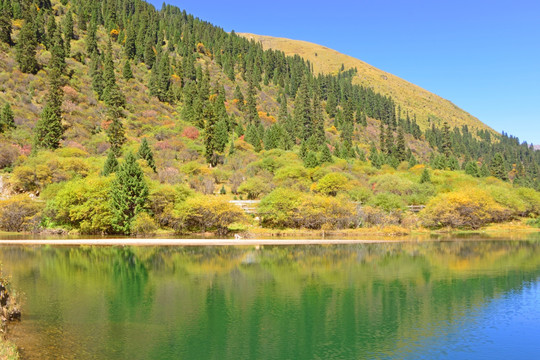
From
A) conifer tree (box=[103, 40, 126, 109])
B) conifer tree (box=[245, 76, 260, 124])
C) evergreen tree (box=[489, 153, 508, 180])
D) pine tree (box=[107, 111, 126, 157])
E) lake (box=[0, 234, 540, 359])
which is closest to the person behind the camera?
lake (box=[0, 234, 540, 359])

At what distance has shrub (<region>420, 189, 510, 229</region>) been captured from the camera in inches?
2985

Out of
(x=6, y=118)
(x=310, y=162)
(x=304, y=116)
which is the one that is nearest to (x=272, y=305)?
(x=310, y=162)

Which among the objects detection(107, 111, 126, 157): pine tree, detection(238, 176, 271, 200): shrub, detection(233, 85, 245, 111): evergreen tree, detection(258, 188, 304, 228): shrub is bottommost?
detection(258, 188, 304, 228): shrub

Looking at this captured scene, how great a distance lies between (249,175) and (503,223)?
50.9 m

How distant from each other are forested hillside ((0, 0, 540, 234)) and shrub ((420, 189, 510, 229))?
259 millimetres

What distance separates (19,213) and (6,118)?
33.8 metres

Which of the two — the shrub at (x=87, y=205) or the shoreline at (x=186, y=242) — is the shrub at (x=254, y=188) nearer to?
the shoreline at (x=186, y=242)

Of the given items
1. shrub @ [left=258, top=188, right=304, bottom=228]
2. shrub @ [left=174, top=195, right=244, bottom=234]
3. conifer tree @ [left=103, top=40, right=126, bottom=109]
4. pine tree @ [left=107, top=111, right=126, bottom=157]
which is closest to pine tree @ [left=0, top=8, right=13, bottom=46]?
conifer tree @ [left=103, top=40, right=126, bottom=109]

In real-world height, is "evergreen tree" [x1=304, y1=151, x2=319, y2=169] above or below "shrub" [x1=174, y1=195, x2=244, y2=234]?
above

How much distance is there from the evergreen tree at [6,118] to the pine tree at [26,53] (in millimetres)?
21926

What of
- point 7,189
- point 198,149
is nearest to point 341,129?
point 198,149

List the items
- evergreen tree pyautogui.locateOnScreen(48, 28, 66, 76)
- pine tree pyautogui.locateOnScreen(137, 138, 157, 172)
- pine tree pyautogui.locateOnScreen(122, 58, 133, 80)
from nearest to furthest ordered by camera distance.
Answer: pine tree pyautogui.locateOnScreen(137, 138, 157, 172)
evergreen tree pyautogui.locateOnScreen(48, 28, 66, 76)
pine tree pyautogui.locateOnScreen(122, 58, 133, 80)

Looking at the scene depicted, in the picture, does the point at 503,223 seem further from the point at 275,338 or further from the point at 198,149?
the point at 275,338

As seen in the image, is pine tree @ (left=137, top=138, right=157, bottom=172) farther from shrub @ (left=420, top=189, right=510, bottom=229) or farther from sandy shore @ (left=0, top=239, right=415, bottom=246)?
shrub @ (left=420, top=189, right=510, bottom=229)
